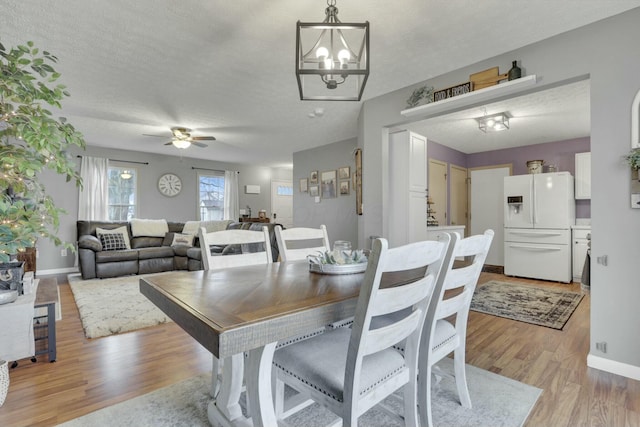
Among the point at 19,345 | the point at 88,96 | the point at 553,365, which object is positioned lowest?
the point at 553,365

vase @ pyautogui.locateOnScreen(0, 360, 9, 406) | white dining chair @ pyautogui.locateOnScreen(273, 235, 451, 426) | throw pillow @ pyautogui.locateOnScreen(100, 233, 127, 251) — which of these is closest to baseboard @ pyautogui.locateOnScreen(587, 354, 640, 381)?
white dining chair @ pyautogui.locateOnScreen(273, 235, 451, 426)

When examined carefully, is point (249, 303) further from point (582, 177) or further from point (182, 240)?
point (582, 177)

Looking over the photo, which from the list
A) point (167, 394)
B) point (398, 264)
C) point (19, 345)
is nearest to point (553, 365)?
point (398, 264)

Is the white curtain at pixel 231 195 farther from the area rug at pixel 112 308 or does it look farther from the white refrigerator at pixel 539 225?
the white refrigerator at pixel 539 225

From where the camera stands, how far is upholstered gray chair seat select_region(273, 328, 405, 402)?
108cm

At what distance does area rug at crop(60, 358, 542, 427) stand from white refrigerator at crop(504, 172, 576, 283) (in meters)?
3.76

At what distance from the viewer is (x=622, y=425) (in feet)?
5.12

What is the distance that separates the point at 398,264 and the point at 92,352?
255 cm

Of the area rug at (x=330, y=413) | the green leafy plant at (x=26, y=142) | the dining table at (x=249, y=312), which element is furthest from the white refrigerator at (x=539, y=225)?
the green leafy plant at (x=26, y=142)

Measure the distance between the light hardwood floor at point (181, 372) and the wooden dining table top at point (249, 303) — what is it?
952 millimetres

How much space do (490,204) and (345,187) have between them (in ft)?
9.60

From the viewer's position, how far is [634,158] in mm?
1933

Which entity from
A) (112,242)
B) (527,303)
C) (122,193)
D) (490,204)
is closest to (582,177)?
(490,204)

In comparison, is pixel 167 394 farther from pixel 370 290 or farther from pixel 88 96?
pixel 88 96
